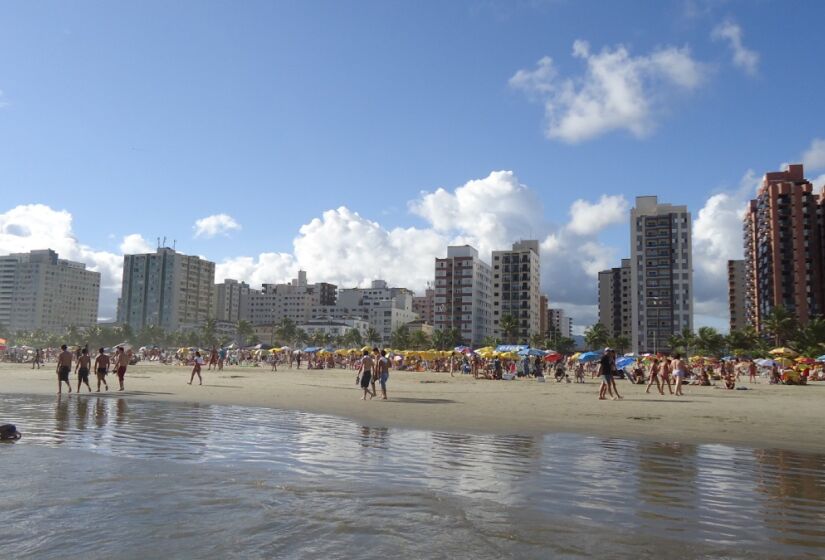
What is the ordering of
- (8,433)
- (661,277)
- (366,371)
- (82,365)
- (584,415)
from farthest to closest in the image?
(661,277) < (82,365) < (366,371) < (584,415) < (8,433)

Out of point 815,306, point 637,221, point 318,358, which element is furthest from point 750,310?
point 318,358

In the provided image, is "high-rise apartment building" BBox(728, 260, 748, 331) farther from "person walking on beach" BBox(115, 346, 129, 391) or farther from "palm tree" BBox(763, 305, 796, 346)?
"person walking on beach" BBox(115, 346, 129, 391)

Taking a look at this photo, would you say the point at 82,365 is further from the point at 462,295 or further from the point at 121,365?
the point at 462,295

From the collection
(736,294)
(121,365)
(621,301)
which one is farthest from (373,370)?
(736,294)

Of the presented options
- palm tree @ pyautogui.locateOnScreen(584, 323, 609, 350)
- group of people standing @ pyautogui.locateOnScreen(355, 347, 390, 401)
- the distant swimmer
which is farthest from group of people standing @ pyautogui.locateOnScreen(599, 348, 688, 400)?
palm tree @ pyautogui.locateOnScreen(584, 323, 609, 350)

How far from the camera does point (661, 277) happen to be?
5453 inches

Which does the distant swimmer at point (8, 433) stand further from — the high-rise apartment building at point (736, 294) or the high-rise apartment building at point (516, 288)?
the high-rise apartment building at point (736, 294)

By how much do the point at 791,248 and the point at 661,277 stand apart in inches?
1034

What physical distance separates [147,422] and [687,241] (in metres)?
142

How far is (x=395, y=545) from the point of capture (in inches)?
214

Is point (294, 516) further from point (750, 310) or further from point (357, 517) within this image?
point (750, 310)

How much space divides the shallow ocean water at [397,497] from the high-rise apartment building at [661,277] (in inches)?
5292

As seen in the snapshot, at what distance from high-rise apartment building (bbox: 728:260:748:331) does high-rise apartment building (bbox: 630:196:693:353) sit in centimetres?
3537

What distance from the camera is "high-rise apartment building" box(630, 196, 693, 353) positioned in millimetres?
136250
